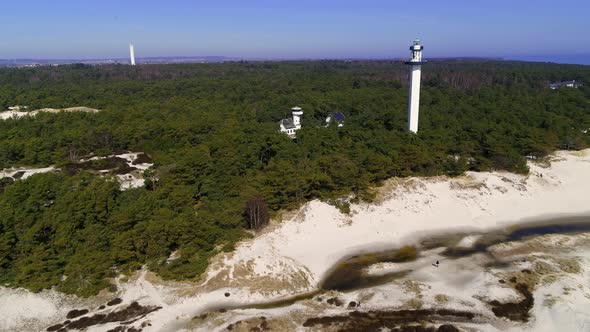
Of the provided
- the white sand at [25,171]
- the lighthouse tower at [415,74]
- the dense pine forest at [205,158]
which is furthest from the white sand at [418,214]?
the white sand at [25,171]

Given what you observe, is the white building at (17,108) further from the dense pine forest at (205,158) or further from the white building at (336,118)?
the white building at (336,118)

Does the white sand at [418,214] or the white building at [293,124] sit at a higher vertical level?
the white building at [293,124]

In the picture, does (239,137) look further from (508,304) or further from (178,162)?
(508,304)

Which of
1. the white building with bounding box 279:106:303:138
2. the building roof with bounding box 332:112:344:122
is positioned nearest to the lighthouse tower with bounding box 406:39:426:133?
the building roof with bounding box 332:112:344:122

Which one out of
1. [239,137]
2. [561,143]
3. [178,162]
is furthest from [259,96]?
[561,143]

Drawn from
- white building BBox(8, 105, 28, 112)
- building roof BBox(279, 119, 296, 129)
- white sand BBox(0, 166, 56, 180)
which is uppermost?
white building BBox(8, 105, 28, 112)

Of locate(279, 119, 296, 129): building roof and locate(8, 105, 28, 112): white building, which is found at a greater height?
locate(8, 105, 28, 112): white building

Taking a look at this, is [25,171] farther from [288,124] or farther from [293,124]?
[293,124]

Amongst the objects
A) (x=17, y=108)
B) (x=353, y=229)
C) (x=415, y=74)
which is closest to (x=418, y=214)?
(x=353, y=229)

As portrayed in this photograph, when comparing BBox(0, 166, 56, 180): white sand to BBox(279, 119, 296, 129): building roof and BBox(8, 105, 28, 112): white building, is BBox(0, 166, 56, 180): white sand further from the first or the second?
BBox(8, 105, 28, 112): white building
